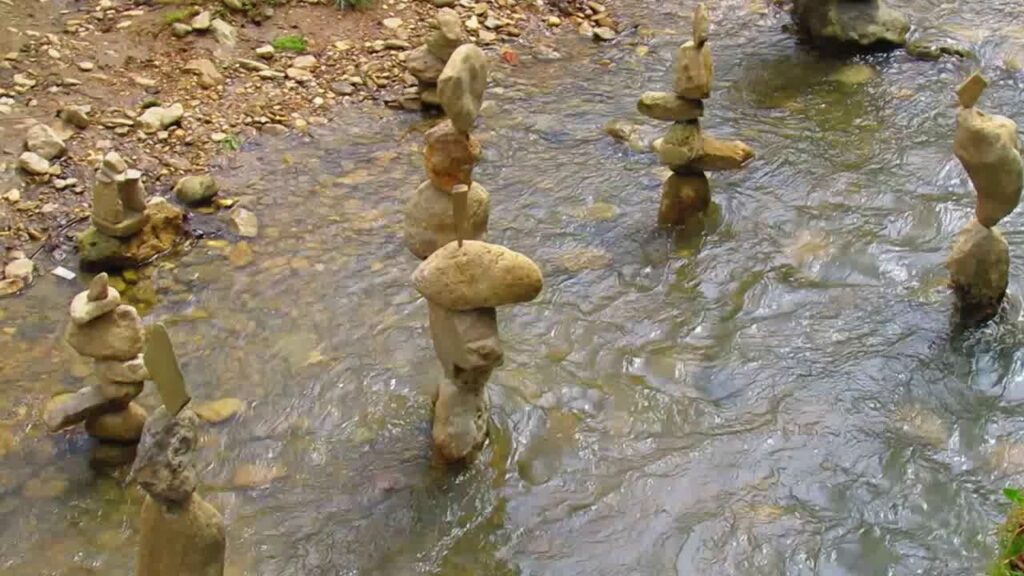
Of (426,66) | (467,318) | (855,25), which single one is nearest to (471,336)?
(467,318)

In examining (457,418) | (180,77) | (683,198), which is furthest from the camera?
(180,77)

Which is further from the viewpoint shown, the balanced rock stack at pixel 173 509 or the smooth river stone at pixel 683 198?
the smooth river stone at pixel 683 198

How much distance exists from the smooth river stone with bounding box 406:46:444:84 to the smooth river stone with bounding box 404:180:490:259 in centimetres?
291

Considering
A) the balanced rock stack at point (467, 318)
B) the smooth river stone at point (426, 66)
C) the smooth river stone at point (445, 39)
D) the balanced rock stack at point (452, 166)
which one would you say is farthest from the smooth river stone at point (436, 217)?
the smooth river stone at point (426, 66)

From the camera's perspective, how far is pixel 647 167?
22.9ft

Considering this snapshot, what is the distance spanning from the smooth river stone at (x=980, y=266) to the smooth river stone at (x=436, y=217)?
Result: 2321 mm

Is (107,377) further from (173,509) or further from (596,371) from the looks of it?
(596,371)

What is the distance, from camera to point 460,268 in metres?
4.23

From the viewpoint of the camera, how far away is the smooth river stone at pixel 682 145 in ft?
19.9

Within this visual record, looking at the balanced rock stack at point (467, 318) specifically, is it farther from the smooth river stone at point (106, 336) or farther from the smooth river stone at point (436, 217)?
the smooth river stone at point (106, 336)

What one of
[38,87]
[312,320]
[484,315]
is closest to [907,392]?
[484,315]

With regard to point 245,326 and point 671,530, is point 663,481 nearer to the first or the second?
point 671,530

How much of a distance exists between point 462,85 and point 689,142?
215cm

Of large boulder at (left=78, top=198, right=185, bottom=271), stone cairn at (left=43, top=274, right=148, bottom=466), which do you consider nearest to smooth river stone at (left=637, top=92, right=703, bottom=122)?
large boulder at (left=78, top=198, right=185, bottom=271)
